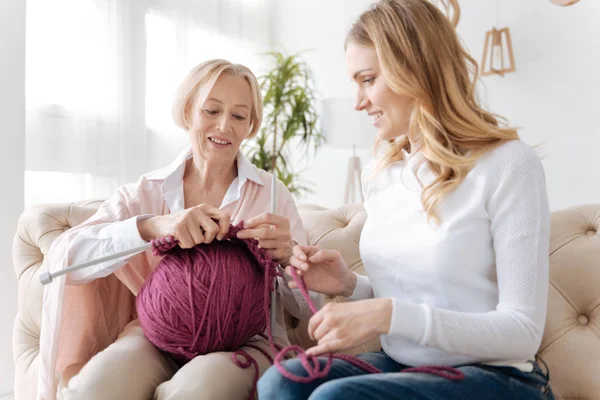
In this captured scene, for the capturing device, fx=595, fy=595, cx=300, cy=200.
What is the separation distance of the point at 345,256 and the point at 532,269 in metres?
0.71

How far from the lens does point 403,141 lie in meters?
1.24

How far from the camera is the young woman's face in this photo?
3.71 feet

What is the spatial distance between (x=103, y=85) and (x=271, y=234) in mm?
1887

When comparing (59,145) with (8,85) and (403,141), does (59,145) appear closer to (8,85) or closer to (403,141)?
(8,85)

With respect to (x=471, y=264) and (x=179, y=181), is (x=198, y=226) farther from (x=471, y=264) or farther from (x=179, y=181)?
(x=471, y=264)

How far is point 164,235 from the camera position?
1.24 meters

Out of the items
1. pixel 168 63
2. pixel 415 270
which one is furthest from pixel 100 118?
pixel 415 270

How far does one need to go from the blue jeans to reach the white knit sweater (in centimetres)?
3

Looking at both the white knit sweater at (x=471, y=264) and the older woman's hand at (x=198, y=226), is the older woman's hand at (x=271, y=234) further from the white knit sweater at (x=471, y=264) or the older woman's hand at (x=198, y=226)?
the white knit sweater at (x=471, y=264)

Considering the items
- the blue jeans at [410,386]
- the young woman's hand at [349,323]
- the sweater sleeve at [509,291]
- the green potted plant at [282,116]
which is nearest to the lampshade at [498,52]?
the green potted plant at [282,116]

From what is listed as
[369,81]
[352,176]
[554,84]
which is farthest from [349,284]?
[554,84]

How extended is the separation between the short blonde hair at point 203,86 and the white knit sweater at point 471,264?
53 centimetres

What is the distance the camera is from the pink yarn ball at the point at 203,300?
118 cm

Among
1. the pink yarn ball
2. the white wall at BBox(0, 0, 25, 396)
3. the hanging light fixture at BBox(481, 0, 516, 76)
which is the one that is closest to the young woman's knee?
the pink yarn ball
